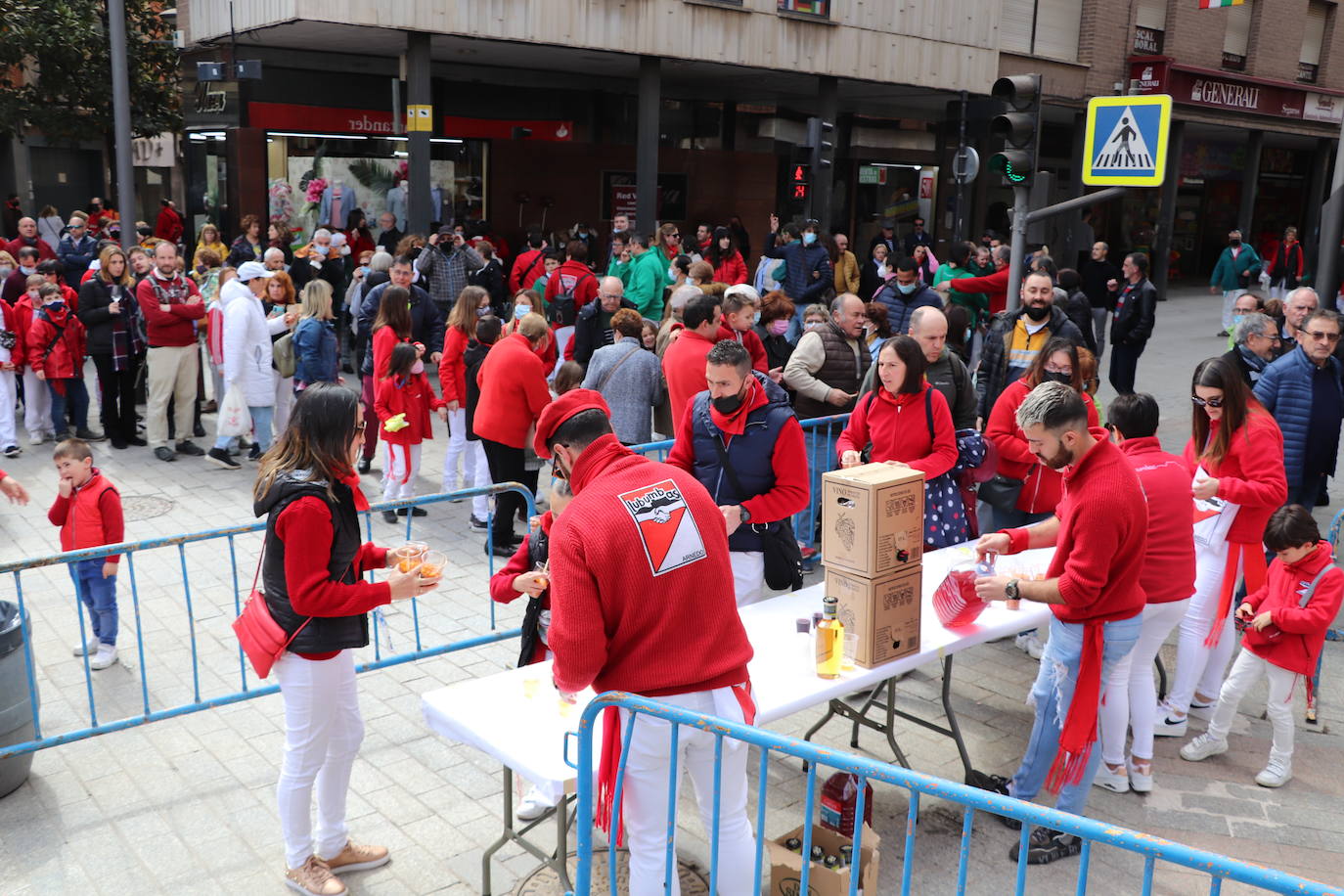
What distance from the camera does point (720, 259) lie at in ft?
51.0

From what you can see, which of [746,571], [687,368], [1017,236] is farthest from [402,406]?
[1017,236]

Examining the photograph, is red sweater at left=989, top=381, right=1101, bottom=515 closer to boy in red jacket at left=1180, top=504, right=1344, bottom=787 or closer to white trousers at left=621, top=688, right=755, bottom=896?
boy in red jacket at left=1180, top=504, right=1344, bottom=787

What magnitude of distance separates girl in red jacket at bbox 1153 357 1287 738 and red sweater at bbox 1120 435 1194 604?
0.80 m

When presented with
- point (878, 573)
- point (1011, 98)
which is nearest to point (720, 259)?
point (1011, 98)

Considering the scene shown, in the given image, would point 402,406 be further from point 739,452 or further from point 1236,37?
point 1236,37

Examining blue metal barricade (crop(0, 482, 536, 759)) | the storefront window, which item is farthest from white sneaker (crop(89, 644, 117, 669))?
the storefront window

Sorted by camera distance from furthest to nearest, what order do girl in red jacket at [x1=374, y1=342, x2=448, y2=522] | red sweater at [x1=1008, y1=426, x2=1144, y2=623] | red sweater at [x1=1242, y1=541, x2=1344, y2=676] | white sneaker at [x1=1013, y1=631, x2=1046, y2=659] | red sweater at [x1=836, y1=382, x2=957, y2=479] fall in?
girl in red jacket at [x1=374, y1=342, x2=448, y2=522] < white sneaker at [x1=1013, y1=631, x2=1046, y2=659] < red sweater at [x1=836, y1=382, x2=957, y2=479] < red sweater at [x1=1242, y1=541, x2=1344, y2=676] < red sweater at [x1=1008, y1=426, x2=1144, y2=623]

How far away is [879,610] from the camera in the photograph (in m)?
4.77

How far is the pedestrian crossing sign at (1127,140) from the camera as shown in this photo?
8.51 meters

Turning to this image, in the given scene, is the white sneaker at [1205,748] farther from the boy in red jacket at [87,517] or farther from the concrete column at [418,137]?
the concrete column at [418,137]

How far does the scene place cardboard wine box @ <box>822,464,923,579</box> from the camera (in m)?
4.71

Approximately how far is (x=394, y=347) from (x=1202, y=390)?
613 centimetres

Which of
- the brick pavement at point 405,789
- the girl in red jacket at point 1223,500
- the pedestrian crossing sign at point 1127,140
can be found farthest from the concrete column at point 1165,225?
the girl in red jacket at point 1223,500

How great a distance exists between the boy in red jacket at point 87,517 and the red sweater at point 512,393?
105 inches
